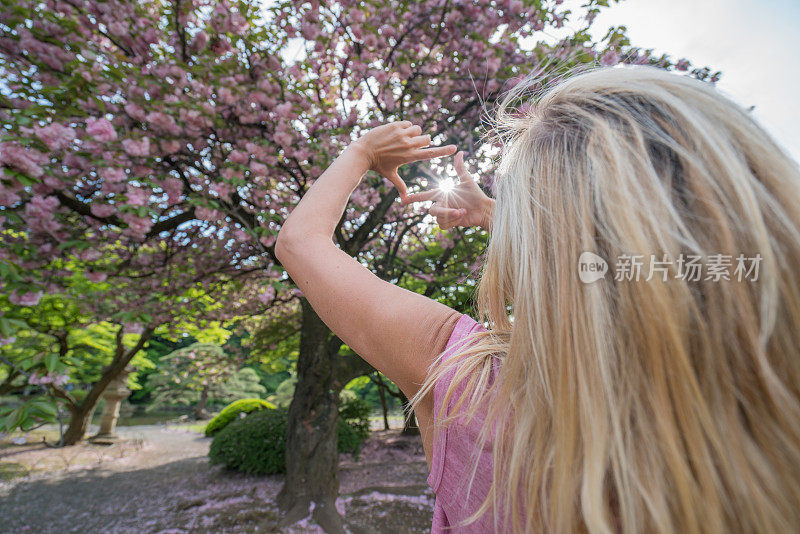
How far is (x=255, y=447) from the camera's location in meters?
7.05

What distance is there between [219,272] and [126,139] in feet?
9.82

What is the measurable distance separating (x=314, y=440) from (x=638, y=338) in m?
5.13

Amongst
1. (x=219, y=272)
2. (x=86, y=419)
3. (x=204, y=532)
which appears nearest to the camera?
(x=204, y=532)

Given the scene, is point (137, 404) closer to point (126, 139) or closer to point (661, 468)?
point (126, 139)

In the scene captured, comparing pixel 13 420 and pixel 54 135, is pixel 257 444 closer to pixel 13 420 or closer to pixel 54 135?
pixel 54 135

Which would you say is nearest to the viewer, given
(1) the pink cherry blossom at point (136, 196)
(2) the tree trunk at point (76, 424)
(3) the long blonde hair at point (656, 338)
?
(3) the long blonde hair at point (656, 338)

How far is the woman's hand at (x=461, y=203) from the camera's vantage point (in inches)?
49.7

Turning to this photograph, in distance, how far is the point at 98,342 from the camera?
1009cm

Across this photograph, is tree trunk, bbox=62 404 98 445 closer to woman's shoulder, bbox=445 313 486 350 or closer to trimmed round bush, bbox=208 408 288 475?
trimmed round bush, bbox=208 408 288 475

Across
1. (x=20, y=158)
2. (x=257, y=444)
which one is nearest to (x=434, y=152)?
(x=20, y=158)

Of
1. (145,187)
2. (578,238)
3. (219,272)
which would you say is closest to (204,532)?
(219,272)

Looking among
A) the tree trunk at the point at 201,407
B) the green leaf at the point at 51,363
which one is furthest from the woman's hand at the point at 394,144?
the tree trunk at the point at 201,407

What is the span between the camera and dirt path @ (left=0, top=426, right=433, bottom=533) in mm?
4973

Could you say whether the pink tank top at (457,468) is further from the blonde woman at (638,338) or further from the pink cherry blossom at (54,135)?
the pink cherry blossom at (54,135)
